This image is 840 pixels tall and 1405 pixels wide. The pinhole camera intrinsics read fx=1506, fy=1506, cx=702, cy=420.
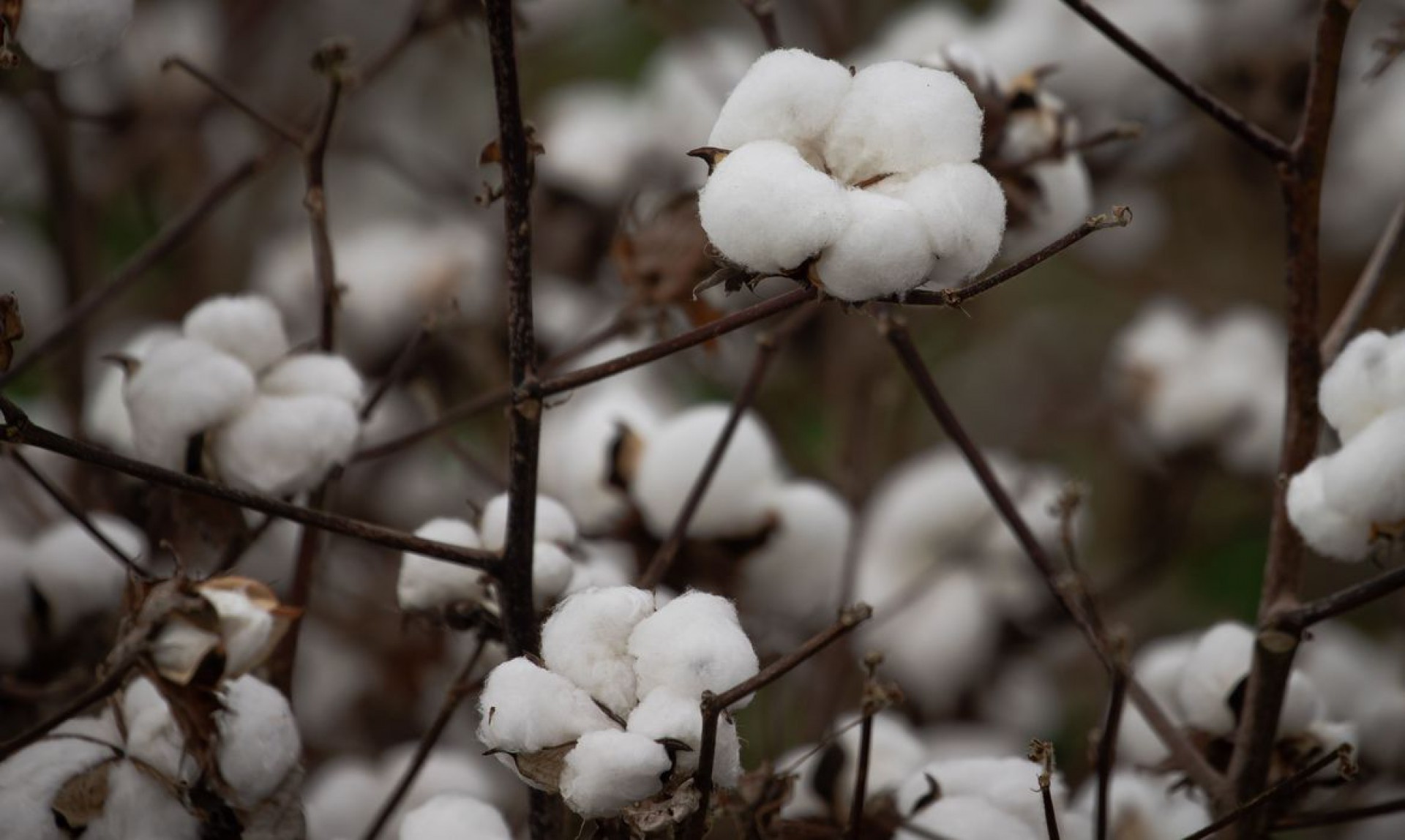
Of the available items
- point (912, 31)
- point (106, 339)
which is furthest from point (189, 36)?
point (912, 31)

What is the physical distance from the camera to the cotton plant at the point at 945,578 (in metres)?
1.30

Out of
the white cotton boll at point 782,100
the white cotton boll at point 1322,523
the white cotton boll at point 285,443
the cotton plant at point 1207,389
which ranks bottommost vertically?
the white cotton boll at point 1322,523

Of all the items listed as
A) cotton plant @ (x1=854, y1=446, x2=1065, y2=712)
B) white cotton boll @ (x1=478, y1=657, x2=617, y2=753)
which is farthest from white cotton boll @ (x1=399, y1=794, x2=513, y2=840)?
cotton plant @ (x1=854, y1=446, x2=1065, y2=712)

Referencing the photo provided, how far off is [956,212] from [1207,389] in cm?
88

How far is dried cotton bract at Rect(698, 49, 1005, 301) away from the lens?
0.55m

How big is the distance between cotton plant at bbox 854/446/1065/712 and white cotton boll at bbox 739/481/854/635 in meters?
0.26

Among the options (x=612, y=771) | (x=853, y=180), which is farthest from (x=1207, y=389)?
(x=612, y=771)

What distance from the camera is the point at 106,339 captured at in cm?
164

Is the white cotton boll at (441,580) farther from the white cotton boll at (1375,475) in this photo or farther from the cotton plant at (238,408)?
the white cotton boll at (1375,475)

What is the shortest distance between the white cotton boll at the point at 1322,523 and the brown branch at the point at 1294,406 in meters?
0.04

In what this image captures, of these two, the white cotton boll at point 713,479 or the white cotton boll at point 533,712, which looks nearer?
the white cotton boll at point 533,712

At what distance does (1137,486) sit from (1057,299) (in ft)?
2.33

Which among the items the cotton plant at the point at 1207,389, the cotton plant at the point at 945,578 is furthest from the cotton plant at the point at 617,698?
the cotton plant at the point at 1207,389

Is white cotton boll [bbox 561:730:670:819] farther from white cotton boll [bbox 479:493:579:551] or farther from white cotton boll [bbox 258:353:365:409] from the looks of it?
white cotton boll [bbox 258:353:365:409]
